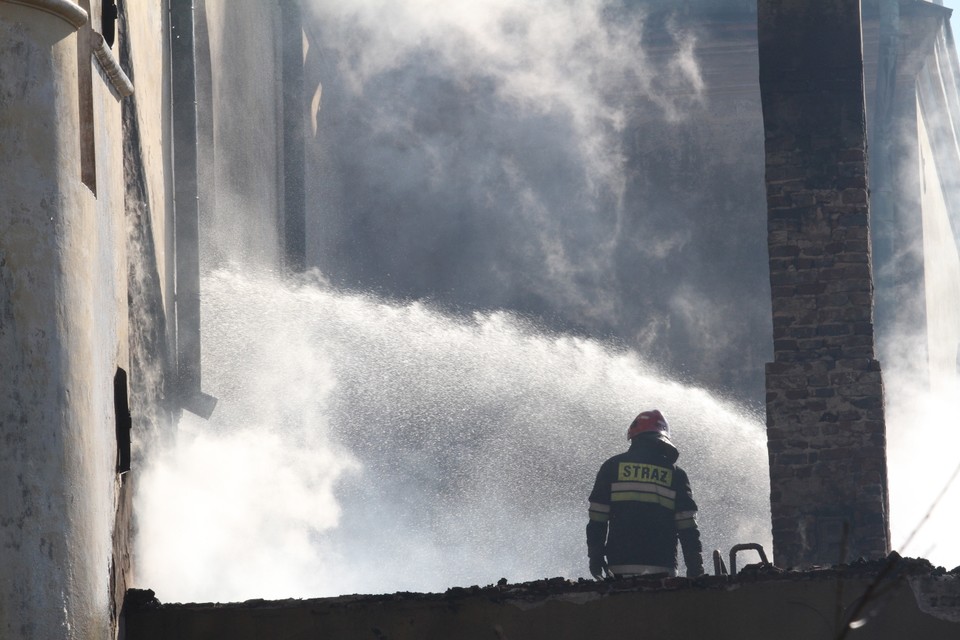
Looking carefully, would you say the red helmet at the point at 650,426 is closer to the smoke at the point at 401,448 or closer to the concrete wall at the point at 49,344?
the smoke at the point at 401,448

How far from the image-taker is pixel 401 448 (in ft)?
48.9

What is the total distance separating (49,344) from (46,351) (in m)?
0.02

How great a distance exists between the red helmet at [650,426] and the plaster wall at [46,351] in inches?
137

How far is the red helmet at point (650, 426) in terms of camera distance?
7.10 metres

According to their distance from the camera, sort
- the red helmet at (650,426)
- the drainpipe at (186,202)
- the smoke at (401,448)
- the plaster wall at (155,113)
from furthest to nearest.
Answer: the smoke at (401,448)
the drainpipe at (186,202)
the plaster wall at (155,113)
the red helmet at (650,426)

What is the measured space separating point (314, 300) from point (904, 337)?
8.52 metres

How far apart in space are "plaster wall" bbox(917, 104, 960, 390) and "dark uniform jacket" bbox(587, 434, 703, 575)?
43.5ft

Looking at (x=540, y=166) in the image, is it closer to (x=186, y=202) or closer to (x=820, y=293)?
(x=186, y=202)

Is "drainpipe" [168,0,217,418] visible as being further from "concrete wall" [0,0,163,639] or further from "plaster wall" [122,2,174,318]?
"concrete wall" [0,0,163,639]

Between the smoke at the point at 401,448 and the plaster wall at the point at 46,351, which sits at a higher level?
the smoke at the point at 401,448

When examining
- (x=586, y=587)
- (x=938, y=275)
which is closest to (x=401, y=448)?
(x=586, y=587)

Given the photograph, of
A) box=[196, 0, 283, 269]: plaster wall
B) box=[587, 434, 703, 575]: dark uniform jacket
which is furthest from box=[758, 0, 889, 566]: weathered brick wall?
box=[196, 0, 283, 269]: plaster wall

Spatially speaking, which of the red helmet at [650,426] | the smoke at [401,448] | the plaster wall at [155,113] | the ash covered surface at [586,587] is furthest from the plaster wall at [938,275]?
the ash covered surface at [586,587]

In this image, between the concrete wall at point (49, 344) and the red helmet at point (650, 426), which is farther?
the red helmet at point (650, 426)
